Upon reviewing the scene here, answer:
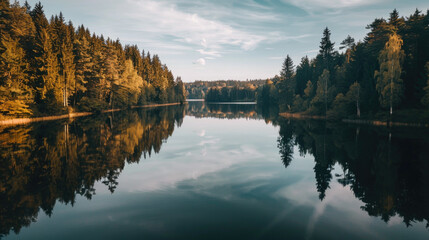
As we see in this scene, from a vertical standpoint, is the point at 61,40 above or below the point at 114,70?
above

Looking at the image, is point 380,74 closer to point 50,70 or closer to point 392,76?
point 392,76

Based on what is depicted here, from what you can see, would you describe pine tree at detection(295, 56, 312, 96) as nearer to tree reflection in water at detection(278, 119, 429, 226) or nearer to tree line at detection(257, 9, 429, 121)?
tree line at detection(257, 9, 429, 121)

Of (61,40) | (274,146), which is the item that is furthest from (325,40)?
(61,40)

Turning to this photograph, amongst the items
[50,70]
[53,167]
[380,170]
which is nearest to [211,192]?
[53,167]

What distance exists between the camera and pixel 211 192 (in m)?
14.2

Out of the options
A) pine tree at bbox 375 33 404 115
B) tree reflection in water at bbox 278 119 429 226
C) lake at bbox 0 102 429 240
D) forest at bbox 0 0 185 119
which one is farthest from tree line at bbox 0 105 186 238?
pine tree at bbox 375 33 404 115

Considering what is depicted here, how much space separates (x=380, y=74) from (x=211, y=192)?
1878 inches

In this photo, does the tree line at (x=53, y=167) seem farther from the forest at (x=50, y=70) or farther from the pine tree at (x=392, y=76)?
the pine tree at (x=392, y=76)

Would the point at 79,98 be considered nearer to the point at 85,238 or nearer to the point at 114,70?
the point at 114,70

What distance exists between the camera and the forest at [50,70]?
1640 inches

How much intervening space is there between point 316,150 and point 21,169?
25.0 metres

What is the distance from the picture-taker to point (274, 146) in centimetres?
2878

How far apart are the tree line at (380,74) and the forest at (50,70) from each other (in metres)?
57.6

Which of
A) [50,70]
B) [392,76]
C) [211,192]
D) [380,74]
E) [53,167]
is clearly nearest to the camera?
[211,192]
